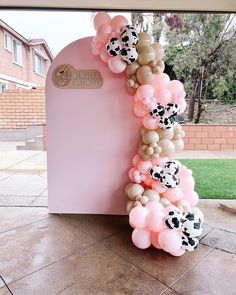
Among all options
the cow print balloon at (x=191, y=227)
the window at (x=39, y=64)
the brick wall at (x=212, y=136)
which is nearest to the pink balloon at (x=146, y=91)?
the cow print balloon at (x=191, y=227)

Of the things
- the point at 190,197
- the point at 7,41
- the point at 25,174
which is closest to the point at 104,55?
the point at 190,197

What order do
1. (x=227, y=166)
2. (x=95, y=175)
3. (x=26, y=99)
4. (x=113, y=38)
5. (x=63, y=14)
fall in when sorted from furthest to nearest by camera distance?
(x=26, y=99) → (x=227, y=166) → (x=63, y=14) → (x=95, y=175) → (x=113, y=38)

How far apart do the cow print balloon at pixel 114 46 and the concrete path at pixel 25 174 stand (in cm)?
205

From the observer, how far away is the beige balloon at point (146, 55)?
2072 mm

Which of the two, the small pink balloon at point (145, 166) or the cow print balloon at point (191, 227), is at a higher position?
the small pink balloon at point (145, 166)

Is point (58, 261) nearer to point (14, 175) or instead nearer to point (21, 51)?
point (14, 175)

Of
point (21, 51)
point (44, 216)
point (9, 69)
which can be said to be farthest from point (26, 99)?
point (44, 216)

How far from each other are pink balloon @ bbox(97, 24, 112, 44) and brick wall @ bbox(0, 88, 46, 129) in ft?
22.6

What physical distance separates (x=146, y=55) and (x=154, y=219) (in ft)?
4.69

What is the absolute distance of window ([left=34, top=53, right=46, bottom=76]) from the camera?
12.3 m

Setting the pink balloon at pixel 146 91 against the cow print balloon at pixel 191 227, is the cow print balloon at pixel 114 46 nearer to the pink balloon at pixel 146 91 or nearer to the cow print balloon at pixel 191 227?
the pink balloon at pixel 146 91

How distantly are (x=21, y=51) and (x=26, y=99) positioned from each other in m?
4.13

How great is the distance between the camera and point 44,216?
2.63m

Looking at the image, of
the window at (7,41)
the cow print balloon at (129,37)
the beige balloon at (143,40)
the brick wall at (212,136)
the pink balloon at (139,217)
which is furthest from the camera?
the window at (7,41)
